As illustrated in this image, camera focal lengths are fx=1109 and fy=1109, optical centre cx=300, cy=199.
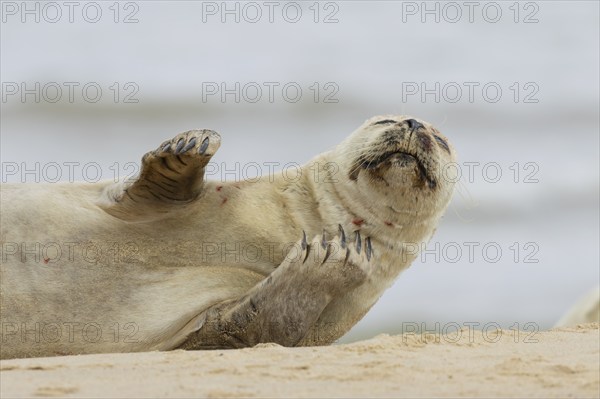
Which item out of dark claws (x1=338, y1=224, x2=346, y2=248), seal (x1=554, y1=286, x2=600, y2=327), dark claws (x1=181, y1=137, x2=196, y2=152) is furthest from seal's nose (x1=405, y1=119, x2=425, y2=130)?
seal (x1=554, y1=286, x2=600, y2=327)

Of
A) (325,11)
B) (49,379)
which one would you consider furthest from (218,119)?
(49,379)

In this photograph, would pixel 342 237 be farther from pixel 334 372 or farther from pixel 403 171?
pixel 334 372

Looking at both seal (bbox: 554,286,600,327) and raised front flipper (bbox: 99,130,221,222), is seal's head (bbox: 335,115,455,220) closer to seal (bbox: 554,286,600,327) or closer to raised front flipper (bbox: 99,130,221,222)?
raised front flipper (bbox: 99,130,221,222)

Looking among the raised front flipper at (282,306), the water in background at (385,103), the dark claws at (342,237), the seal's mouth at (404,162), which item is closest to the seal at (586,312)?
the water in background at (385,103)

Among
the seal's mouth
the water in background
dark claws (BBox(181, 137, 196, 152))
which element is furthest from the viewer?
the water in background

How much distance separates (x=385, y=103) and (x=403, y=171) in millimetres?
13775

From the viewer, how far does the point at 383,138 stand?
633 cm

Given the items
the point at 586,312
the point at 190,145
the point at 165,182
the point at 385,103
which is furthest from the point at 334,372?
the point at 385,103

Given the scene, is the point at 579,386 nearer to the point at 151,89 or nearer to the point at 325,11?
the point at 151,89

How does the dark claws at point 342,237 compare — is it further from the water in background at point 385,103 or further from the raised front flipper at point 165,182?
the water in background at point 385,103

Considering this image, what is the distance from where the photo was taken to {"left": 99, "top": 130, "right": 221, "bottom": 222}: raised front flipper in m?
5.85

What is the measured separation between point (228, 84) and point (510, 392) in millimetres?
16474

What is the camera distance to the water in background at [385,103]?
49.5 ft

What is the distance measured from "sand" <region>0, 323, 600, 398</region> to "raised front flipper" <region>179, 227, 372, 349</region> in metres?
0.38
